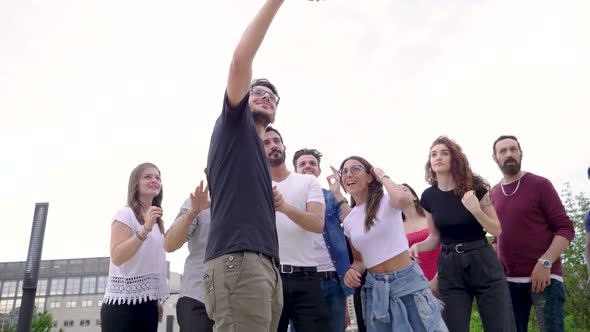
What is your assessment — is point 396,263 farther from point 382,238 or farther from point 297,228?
point 297,228

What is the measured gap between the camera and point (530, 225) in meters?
5.41

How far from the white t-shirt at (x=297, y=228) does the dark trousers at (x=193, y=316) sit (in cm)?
84

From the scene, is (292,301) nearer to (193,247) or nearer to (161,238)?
(193,247)

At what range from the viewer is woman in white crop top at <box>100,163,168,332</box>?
181 inches

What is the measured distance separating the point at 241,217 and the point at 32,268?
12.8 metres

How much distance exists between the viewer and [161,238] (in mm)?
5250

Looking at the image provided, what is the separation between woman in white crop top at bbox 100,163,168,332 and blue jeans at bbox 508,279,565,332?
3.91 meters

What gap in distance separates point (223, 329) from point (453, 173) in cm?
349

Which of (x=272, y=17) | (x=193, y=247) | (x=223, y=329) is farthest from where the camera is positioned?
(x=193, y=247)

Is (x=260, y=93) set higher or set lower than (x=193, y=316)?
higher

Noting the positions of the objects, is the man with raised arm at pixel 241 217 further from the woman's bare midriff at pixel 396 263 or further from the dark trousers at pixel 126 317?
the dark trousers at pixel 126 317

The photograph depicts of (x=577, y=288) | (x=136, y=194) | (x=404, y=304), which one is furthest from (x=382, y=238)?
(x=577, y=288)

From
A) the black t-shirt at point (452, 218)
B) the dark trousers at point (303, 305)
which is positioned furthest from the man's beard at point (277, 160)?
the black t-shirt at point (452, 218)

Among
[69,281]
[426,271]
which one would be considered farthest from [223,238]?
[69,281]
